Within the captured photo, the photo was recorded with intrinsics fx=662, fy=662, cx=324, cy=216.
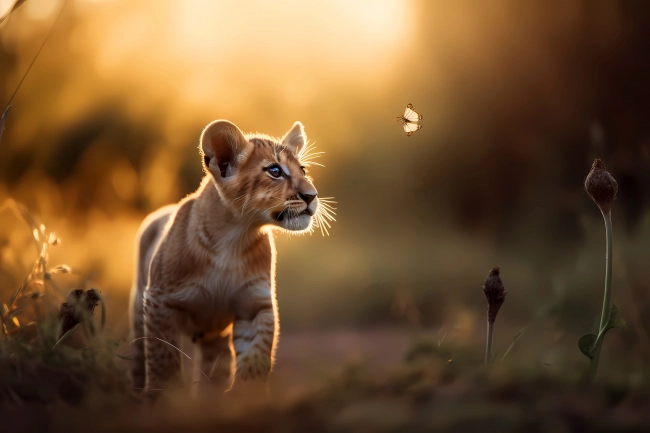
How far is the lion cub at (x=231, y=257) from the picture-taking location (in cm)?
243

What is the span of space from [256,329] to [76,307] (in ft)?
2.53

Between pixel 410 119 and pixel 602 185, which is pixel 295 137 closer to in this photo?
pixel 410 119

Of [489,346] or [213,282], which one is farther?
[213,282]

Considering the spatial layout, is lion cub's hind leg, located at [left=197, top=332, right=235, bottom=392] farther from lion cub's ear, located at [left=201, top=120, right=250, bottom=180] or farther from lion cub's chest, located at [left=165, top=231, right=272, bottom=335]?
lion cub's ear, located at [left=201, top=120, right=250, bottom=180]

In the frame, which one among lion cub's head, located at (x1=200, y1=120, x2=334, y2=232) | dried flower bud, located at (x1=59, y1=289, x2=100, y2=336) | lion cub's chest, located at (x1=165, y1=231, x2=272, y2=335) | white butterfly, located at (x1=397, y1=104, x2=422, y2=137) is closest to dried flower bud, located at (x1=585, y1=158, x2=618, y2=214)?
white butterfly, located at (x1=397, y1=104, x2=422, y2=137)

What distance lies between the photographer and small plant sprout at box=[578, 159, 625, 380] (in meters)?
1.71

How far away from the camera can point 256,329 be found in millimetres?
2477

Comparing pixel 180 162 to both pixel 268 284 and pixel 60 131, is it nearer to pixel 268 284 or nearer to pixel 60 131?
pixel 60 131

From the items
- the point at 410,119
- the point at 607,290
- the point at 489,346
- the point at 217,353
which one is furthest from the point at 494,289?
the point at 217,353

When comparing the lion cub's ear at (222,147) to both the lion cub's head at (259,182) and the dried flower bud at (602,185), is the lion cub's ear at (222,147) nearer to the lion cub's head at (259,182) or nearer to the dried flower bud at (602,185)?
the lion cub's head at (259,182)

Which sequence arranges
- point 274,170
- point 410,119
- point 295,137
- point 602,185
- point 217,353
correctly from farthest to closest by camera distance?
point 217,353 → point 295,137 → point 274,170 → point 410,119 → point 602,185

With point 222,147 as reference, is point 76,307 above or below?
below

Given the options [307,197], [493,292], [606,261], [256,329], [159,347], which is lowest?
[159,347]

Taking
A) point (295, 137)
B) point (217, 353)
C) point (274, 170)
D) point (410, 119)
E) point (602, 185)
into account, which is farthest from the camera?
point (217, 353)
